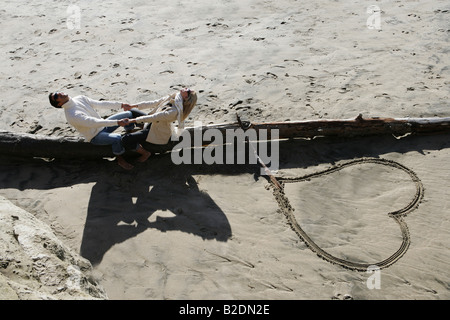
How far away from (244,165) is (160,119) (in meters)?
1.40

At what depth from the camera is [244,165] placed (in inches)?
265

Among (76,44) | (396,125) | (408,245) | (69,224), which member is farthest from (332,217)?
(76,44)

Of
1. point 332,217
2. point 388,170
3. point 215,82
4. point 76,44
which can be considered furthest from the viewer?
point 76,44

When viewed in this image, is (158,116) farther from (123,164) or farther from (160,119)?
(123,164)

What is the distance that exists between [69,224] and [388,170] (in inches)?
171

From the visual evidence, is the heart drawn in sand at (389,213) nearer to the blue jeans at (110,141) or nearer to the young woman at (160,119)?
the young woman at (160,119)

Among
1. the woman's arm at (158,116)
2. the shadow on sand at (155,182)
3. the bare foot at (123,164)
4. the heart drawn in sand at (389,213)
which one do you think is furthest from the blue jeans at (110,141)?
the heart drawn in sand at (389,213)

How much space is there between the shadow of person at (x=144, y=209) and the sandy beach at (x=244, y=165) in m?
0.02

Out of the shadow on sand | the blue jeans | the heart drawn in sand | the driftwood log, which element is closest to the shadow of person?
the shadow on sand

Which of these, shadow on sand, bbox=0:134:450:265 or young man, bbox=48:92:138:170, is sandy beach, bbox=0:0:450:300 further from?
young man, bbox=48:92:138:170

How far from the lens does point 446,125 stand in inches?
274

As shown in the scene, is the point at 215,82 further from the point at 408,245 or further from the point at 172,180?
the point at 408,245

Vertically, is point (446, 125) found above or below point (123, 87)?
below

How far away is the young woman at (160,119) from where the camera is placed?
20.4 feet
